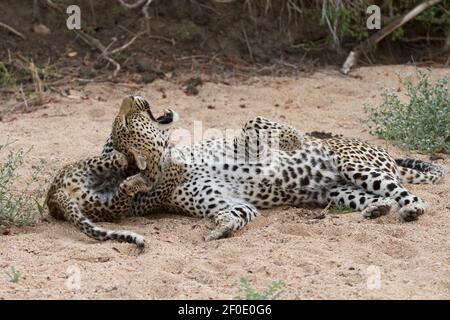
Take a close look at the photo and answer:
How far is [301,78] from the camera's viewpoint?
10.4 metres

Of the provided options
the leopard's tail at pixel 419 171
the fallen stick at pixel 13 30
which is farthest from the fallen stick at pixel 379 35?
the fallen stick at pixel 13 30

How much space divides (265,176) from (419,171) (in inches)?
52.6

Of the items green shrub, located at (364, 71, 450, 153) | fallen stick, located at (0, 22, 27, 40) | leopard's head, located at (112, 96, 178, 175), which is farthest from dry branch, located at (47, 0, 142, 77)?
leopard's head, located at (112, 96, 178, 175)

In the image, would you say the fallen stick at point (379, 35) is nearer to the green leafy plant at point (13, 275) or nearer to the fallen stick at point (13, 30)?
the fallen stick at point (13, 30)

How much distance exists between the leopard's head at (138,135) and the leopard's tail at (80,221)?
538mm

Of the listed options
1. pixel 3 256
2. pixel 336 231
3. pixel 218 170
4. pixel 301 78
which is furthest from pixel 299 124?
pixel 3 256

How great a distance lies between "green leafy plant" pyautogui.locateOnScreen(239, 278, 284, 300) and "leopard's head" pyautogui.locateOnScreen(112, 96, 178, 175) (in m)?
1.75

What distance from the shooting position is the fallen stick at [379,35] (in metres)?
10.7

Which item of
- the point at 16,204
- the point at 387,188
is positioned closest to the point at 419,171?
the point at 387,188

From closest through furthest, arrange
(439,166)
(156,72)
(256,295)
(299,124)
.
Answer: (256,295) < (439,166) < (299,124) < (156,72)

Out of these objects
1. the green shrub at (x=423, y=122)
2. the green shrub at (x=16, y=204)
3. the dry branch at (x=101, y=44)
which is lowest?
the green shrub at (x=16, y=204)

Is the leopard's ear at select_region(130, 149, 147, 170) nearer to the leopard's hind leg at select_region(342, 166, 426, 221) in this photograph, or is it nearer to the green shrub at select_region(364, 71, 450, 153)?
the leopard's hind leg at select_region(342, 166, 426, 221)

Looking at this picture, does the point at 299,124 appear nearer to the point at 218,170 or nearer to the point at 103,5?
the point at 218,170
